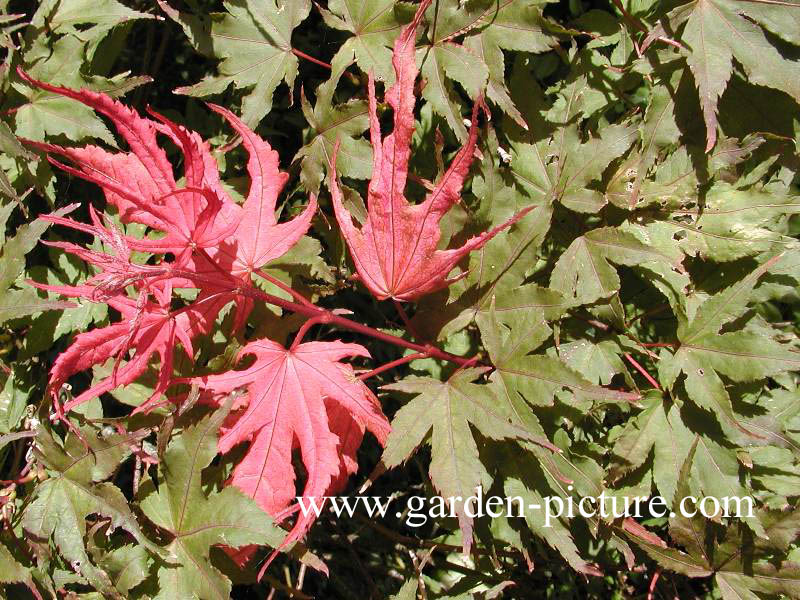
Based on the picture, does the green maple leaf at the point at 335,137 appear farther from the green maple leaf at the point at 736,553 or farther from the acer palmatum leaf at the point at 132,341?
the green maple leaf at the point at 736,553

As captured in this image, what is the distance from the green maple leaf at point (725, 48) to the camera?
1.31m

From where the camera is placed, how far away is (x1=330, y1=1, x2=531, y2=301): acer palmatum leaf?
114 centimetres

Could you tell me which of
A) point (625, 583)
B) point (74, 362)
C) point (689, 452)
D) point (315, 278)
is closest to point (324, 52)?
point (315, 278)

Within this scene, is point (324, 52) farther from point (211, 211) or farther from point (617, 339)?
point (617, 339)

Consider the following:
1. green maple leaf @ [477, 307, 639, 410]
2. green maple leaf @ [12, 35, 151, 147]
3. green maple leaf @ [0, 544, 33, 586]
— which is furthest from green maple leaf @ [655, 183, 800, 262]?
green maple leaf @ [0, 544, 33, 586]

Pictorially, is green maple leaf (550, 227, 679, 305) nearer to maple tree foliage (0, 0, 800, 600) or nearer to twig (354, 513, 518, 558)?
maple tree foliage (0, 0, 800, 600)

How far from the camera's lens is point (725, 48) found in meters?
1.32

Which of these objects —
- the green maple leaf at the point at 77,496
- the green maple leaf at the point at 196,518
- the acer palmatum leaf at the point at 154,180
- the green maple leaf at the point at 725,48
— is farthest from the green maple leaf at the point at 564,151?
the green maple leaf at the point at 77,496

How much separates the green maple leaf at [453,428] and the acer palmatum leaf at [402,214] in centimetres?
20

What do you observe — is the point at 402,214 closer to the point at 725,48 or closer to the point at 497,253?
the point at 497,253

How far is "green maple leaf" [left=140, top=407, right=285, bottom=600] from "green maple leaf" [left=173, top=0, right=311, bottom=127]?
0.70 metres

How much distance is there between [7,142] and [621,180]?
1.32m

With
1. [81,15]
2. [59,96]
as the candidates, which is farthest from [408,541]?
[81,15]

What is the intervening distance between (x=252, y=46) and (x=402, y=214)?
1.97ft
